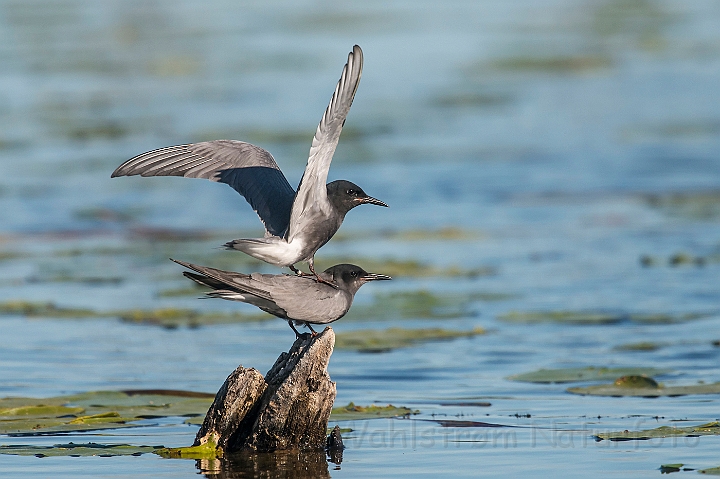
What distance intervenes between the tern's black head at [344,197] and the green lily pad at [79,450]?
2.07 metres

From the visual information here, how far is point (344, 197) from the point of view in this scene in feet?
28.0

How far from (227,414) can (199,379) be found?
311cm

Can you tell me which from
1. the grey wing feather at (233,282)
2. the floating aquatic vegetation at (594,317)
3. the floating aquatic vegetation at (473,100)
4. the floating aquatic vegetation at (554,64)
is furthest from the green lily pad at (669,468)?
the floating aquatic vegetation at (554,64)

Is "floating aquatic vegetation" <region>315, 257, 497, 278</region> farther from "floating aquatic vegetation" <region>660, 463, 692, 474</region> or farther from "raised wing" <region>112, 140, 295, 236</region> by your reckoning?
"floating aquatic vegetation" <region>660, 463, 692, 474</region>

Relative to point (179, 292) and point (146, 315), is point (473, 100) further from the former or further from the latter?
point (146, 315)

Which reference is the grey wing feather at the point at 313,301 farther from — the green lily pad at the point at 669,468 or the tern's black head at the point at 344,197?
the green lily pad at the point at 669,468

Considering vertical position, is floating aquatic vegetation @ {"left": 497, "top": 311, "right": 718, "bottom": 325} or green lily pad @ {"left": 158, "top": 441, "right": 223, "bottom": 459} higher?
floating aquatic vegetation @ {"left": 497, "top": 311, "right": 718, "bottom": 325}

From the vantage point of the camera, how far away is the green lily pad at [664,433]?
8.69 m

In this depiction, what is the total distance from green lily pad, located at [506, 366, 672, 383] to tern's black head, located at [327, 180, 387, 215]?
10.6ft

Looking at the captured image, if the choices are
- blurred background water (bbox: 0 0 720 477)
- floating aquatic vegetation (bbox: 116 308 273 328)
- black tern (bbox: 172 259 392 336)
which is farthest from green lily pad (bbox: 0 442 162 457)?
floating aquatic vegetation (bbox: 116 308 273 328)

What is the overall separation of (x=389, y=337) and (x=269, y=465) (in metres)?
4.55

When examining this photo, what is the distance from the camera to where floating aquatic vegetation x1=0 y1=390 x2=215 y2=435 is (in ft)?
30.5

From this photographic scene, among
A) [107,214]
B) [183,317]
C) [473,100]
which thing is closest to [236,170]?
[183,317]

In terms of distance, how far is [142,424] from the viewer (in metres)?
9.55
